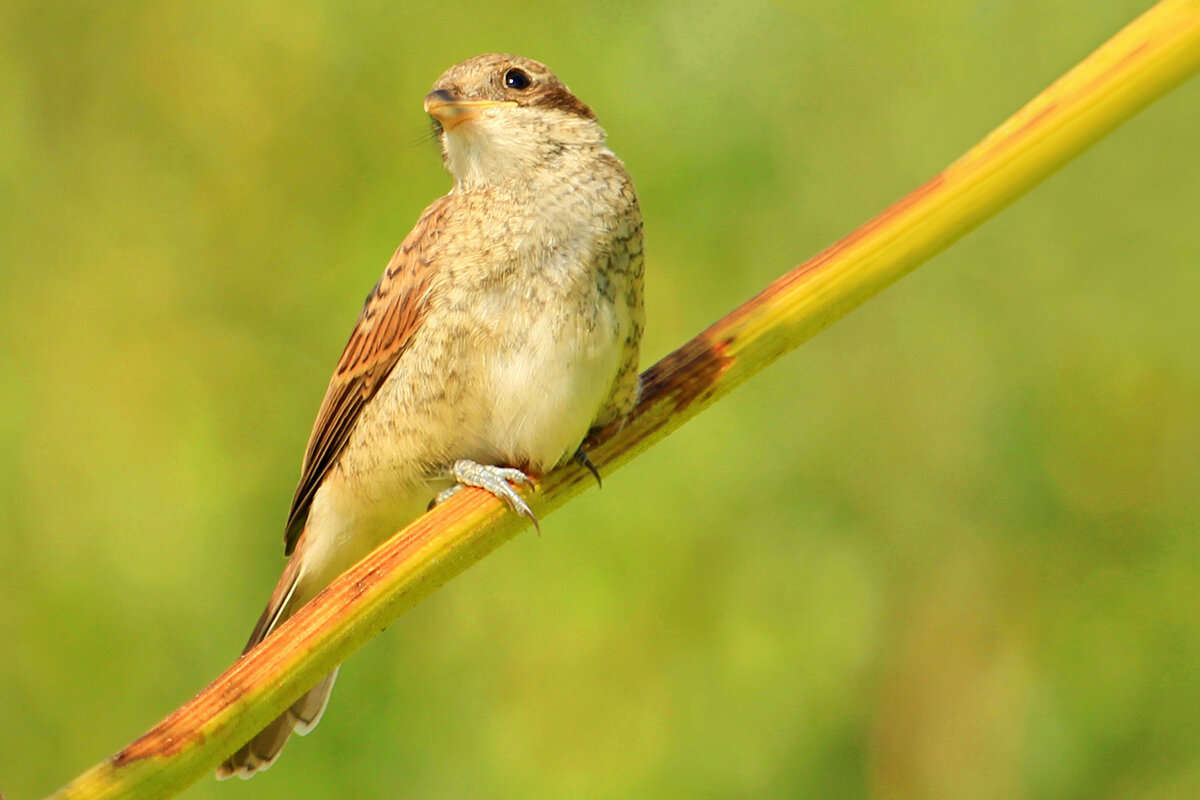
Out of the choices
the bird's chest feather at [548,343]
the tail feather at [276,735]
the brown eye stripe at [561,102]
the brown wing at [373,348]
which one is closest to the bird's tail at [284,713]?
the tail feather at [276,735]

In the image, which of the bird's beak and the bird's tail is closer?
the bird's beak

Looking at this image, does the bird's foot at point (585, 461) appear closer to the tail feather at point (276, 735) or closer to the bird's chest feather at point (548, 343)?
the bird's chest feather at point (548, 343)

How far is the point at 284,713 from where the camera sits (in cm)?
348

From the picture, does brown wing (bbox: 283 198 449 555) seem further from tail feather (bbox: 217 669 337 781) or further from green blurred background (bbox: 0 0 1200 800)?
green blurred background (bbox: 0 0 1200 800)

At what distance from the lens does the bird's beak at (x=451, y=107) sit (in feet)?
10.1

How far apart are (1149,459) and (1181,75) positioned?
118 inches

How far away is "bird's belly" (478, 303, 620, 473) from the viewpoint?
113 inches

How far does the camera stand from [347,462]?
11.0 ft

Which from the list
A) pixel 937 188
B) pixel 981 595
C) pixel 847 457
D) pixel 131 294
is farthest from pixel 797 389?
pixel 937 188

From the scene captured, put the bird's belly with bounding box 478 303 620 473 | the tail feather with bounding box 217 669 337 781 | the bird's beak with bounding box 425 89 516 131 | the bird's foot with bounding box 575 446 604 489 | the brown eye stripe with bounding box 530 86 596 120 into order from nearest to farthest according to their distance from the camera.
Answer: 1. the bird's foot with bounding box 575 446 604 489
2. the bird's belly with bounding box 478 303 620 473
3. the bird's beak with bounding box 425 89 516 131
4. the brown eye stripe with bounding box 530 86 596 120
5. the tail feather with bounding box 217 669 337 781

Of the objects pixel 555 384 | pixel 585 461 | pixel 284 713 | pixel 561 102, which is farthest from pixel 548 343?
pixel 284 713

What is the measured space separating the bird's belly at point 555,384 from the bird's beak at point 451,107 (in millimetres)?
560

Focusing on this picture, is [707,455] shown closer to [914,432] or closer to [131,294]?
[914,432]

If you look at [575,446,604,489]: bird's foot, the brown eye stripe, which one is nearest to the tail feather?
[575,446,604,489]: bird's foot
